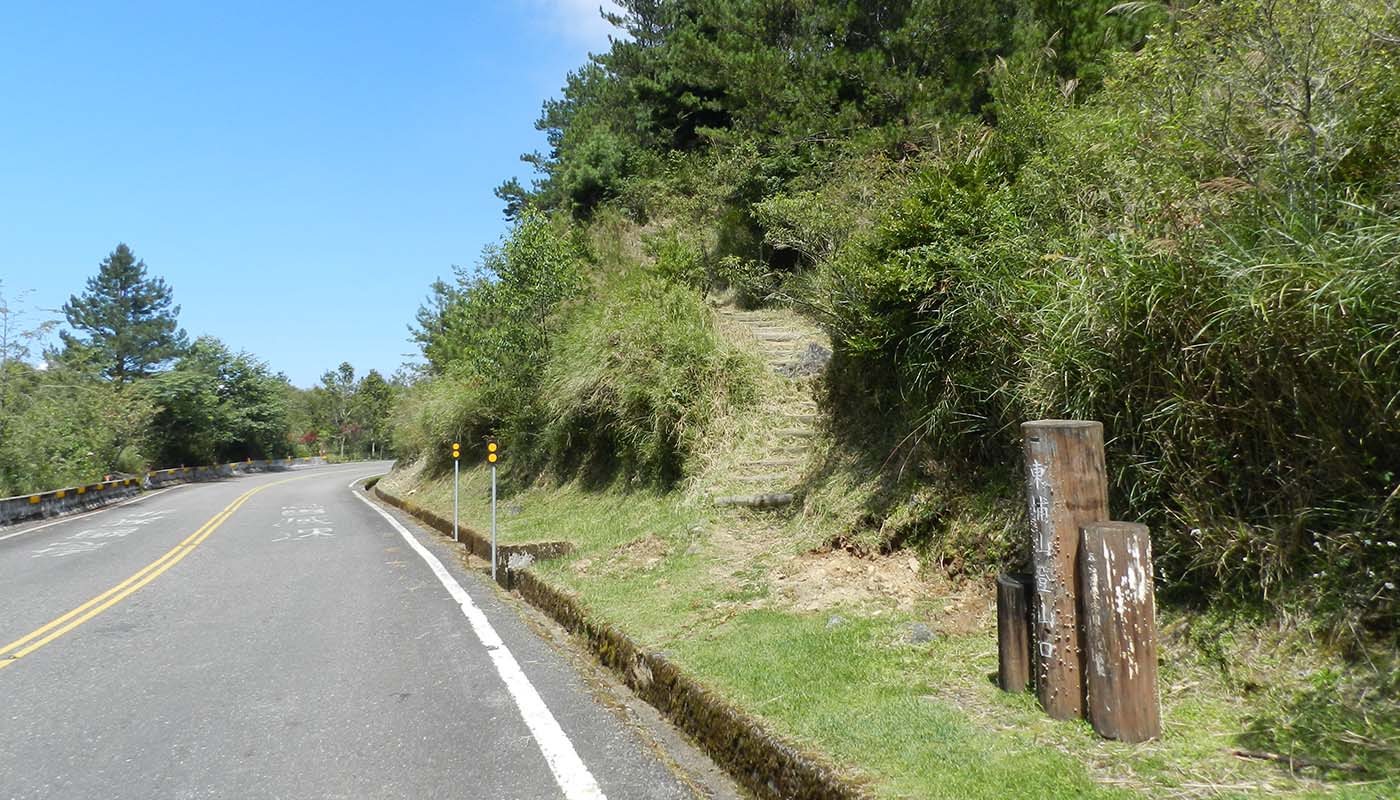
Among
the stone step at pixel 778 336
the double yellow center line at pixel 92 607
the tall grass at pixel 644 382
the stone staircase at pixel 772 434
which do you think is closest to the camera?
the double yellow center line at pixel 92 607

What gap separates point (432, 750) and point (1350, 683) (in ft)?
14.8

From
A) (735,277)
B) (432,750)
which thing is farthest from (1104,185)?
(735,277)

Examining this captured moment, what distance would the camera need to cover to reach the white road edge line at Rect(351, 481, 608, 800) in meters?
4.36

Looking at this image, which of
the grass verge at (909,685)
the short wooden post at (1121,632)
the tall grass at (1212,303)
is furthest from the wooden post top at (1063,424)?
the grass verge at (909,685)

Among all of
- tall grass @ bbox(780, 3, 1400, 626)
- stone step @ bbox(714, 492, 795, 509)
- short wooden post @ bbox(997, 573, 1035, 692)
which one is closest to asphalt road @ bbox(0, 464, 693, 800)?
short wooden post @ bbox(997, 573, 1035, 692)

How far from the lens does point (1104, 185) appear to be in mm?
6535

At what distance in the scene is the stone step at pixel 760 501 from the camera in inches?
392

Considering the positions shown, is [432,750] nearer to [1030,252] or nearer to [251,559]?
[1030,252]

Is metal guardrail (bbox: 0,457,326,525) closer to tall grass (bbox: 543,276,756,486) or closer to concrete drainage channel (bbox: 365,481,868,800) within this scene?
tall grass (bbox: 543,276,756,486)

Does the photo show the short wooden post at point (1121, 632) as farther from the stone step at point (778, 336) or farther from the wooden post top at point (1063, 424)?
the stone step at point (778, 336)

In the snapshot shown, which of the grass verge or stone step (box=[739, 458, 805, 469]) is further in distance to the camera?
stone step (box=[739, 458, 805, 469])

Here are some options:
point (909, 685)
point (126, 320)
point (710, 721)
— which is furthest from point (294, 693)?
point (126, 320)

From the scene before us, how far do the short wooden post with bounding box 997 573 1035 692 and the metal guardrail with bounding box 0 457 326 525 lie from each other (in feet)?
83.6

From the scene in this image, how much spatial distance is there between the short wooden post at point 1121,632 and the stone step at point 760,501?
5930mm
